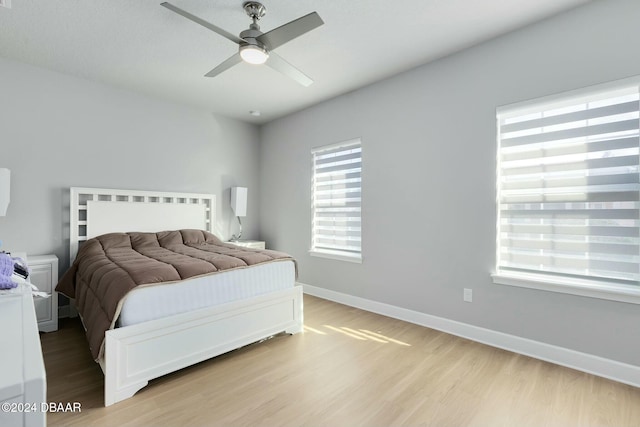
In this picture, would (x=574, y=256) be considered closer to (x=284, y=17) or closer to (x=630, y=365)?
(x=630, y=365)

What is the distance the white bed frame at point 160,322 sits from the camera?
188 cm

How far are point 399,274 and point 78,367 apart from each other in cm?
285

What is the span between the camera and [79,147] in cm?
342

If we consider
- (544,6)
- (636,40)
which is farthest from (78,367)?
(636,40)

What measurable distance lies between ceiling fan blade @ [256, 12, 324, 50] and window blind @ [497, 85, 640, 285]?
5.84 ft

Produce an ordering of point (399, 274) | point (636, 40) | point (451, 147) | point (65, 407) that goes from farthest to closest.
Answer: point (399, 274) → point (451, 147) → point (636, 40) → point (65, 407)

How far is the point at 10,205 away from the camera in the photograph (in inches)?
119

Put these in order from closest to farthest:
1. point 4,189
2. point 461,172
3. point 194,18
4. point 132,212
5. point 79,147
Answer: point 194,18, point 4,189, point 461,172, point 79,147, point 132,212

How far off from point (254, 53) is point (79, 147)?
2.59m

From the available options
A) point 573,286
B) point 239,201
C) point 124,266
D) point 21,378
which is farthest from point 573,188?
point 239,201

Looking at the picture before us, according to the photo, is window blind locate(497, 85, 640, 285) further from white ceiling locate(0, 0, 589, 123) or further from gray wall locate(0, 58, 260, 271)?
gray wall locate(0, 58, 260, 271)

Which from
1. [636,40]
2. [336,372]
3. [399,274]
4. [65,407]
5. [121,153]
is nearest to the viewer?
[65,407]

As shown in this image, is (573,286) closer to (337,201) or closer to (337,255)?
(337,255)

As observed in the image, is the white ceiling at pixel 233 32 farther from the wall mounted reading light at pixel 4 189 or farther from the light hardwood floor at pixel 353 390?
the light hardwood floor at pixel 353 390
